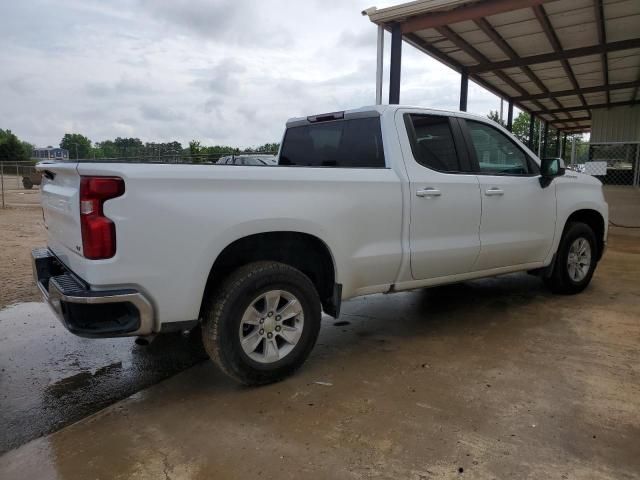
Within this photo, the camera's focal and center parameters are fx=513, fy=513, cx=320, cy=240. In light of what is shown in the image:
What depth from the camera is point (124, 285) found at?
2814mm

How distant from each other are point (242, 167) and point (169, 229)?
0.60m

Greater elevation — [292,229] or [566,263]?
[292,229]

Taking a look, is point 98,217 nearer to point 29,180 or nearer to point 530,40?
point 530,40

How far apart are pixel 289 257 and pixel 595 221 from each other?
3987 mm

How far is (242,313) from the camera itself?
126 inches

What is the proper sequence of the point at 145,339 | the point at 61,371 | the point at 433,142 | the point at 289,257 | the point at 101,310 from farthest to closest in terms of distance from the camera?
the point at 433,142 < the point at 61,371 < the point at 289,257 < the point at 145,339 < the point at 101,310

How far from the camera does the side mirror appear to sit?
193 inches

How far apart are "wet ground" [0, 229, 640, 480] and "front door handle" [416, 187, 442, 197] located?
4.04ft

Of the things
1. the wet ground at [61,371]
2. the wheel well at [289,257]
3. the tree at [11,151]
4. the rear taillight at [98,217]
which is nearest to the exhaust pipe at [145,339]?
the wet ground at [61,371]

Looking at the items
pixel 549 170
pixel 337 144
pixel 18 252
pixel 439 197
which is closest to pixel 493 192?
pixel 439 197

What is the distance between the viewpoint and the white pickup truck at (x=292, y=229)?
9.27 feet

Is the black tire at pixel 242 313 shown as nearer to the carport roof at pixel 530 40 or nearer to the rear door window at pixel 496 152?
the rear door window at pixel 496 152

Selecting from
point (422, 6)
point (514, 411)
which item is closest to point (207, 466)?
point (514, 411)

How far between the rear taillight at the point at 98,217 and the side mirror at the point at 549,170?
3.91m
